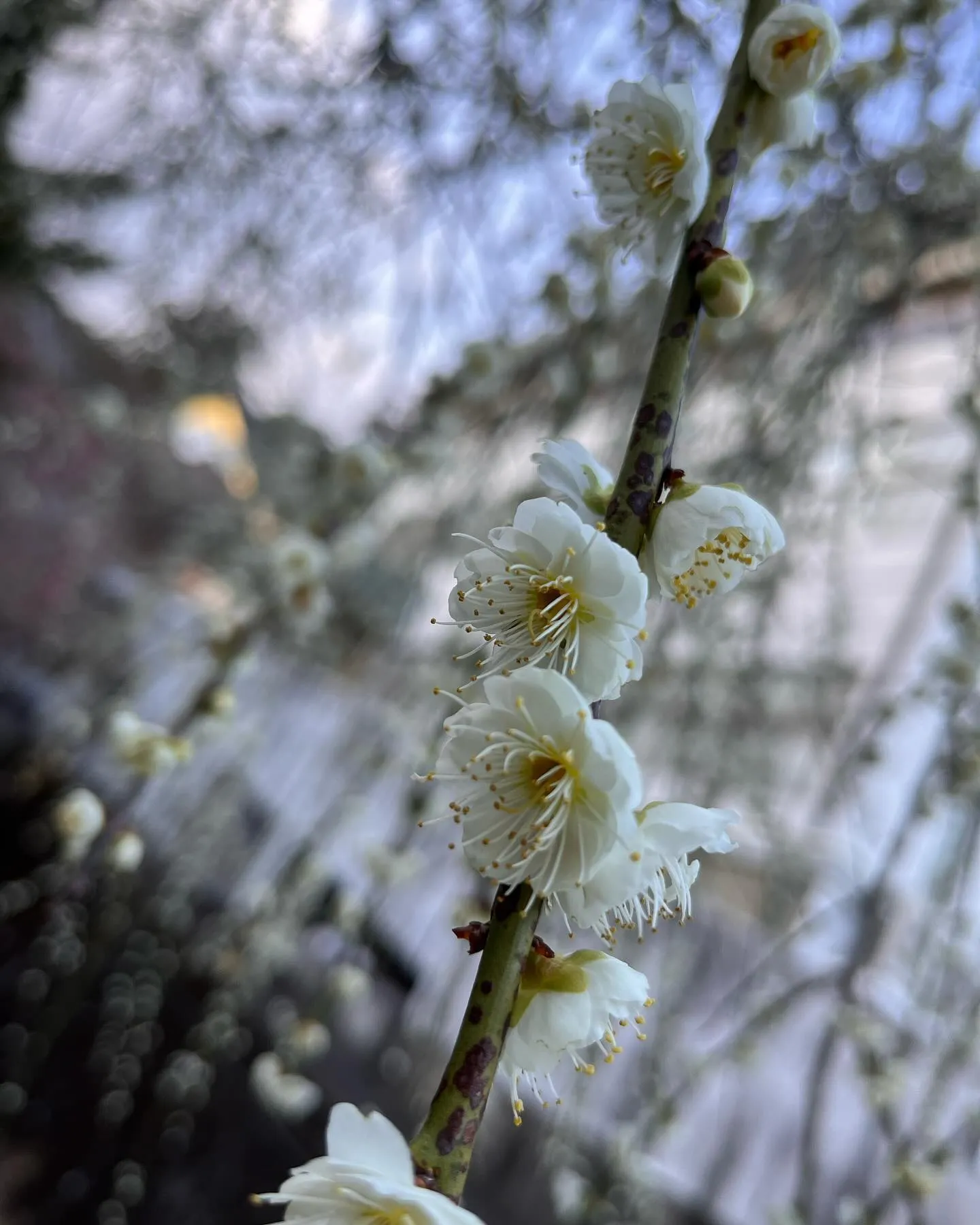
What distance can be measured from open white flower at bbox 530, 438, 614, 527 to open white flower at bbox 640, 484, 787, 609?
1.5 inches

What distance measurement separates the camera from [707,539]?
1.45 ft

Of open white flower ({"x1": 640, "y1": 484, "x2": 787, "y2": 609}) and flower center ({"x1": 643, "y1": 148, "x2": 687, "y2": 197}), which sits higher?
flower center ({"x1": 643, "y1": 148, "x2": 687, "y2": 197})

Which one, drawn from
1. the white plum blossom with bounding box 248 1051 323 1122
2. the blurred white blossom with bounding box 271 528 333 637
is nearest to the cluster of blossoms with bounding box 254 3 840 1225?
the blurred white blossom with bounding box 271 528 333 637

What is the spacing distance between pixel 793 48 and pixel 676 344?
22cm

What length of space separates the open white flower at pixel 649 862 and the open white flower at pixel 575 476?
0.16 meters

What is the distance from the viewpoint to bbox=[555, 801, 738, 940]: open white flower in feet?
1.27

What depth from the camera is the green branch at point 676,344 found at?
465 mm

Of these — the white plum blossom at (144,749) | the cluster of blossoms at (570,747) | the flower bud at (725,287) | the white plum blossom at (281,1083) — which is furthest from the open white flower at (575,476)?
the white plum blossom at (281,1083)

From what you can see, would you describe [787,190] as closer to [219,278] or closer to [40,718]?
[219,278]

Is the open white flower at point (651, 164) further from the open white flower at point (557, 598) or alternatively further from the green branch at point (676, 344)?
the open white flower at point (557, 598)

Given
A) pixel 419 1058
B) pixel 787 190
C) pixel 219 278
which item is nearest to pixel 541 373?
pixel 787 190

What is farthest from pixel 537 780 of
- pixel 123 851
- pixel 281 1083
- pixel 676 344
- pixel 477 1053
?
pixel 281 1083

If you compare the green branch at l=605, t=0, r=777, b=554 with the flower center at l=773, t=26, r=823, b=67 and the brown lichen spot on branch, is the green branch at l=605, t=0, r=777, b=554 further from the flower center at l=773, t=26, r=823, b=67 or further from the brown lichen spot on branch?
the brown lichen spot on branch

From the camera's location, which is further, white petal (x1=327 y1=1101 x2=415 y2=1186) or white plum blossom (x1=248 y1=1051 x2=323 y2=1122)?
white plum blossom (x1=248 y1=1051 x2=323 y2=1122)
